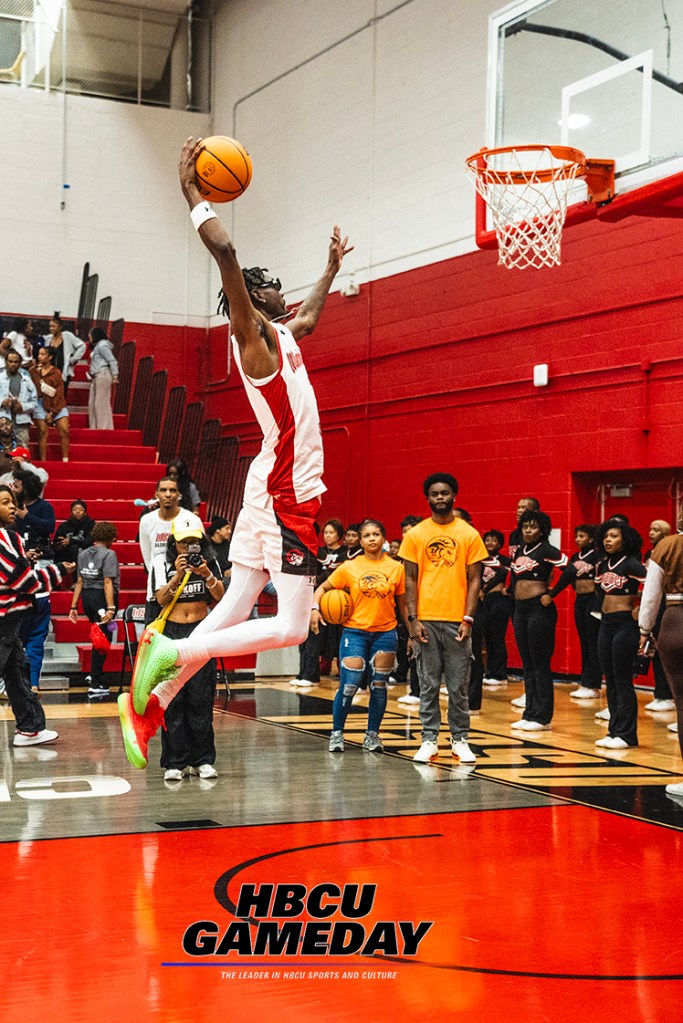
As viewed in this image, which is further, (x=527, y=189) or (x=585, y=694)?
(x=585, y=694)

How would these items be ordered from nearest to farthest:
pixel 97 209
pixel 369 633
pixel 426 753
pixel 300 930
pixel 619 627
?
pixel 300 930 → pixel 426 753 → pixel 369 633 → pixel 619 627 → pixel 97 209

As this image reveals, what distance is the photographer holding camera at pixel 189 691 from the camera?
306 inches

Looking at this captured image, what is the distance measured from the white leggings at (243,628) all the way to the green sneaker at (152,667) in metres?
0.04

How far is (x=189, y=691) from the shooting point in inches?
308

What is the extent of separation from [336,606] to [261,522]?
3.90m

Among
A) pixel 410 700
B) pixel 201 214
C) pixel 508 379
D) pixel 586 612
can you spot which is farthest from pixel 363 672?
pixel 508 379

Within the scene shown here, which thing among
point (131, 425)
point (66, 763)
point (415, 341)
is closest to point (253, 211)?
point (131, 425)

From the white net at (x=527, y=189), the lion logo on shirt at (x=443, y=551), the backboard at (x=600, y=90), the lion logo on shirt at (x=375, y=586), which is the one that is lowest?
the lion logo on shirt at (x=375, y=586)

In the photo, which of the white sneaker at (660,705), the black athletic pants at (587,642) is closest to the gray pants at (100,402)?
the black athletic pants at (587,642)

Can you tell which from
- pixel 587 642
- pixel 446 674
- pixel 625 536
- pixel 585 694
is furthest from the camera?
pixel 587 642

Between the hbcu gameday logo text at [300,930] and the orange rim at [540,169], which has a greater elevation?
the orange rim at [540,169]

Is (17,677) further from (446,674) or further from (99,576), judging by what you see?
(99,576)

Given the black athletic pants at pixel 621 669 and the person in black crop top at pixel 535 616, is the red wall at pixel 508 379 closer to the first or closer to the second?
the person in black crop top at pixel 535 616

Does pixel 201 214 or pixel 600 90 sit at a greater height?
pixel 600 90
